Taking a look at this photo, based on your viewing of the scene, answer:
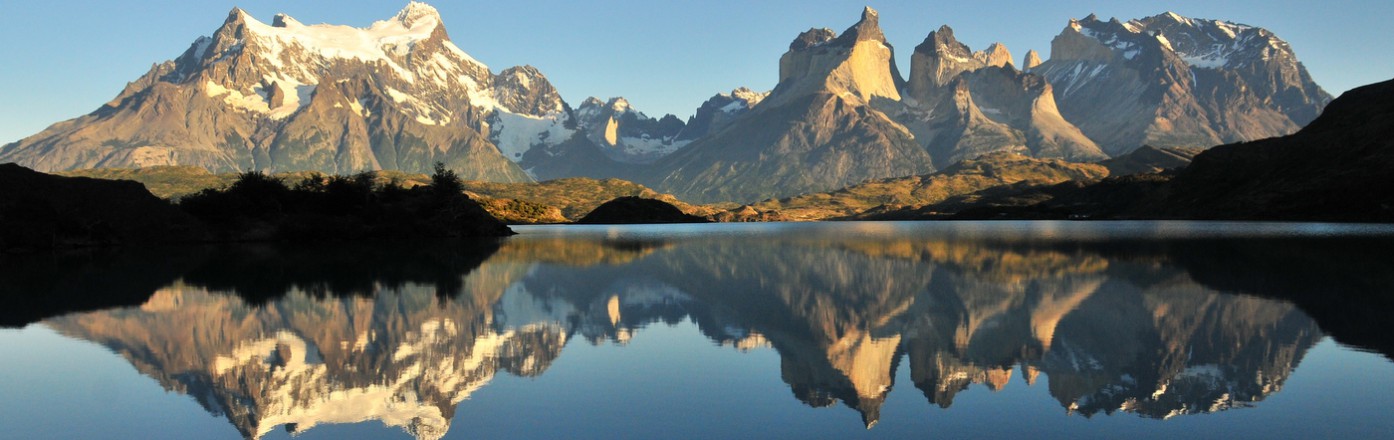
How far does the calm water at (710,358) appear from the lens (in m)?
19.6

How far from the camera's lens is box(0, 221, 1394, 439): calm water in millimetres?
19562

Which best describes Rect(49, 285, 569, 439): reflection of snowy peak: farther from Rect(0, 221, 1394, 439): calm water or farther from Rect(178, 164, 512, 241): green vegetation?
Rect(178, 164, 512, 241): green vegetation

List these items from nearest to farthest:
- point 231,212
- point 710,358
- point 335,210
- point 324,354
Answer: point 710,358 < point 324,354 < point 231,212 < point 335,210

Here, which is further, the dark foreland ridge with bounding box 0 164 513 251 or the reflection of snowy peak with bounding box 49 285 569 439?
the dark foreland ridge with bounding box 0 164 513 251

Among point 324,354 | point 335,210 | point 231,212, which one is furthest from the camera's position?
point 335,210

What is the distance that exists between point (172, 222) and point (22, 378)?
386 ft

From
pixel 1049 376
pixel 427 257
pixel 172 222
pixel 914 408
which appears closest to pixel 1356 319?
pixel 1049 376

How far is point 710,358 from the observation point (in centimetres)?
2797

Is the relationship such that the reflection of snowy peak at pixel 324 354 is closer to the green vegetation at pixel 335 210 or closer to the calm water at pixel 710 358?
the calm water at pixel 710 358

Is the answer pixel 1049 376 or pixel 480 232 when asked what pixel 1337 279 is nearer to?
pixel 1049 376

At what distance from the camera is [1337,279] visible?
5153cm

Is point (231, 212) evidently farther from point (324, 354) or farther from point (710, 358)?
point (710, 358)

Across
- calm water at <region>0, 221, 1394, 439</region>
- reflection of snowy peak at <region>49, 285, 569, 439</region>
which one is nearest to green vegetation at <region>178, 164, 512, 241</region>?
calm water at <region>0, 221, 1394, 439</region>

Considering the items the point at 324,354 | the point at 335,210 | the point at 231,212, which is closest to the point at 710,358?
the point at 324,354
